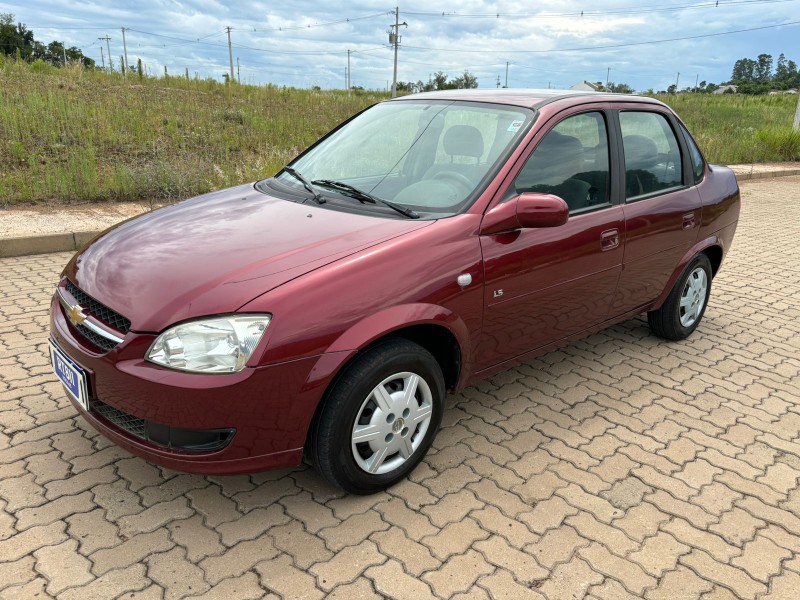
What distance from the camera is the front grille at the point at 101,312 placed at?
2.43m

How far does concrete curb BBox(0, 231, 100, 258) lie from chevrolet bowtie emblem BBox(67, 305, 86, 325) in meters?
3.85

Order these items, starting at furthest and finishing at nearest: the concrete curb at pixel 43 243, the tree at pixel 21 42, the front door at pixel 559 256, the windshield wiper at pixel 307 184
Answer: the tree at pixel 21 42, the concrete curb at pixel 43 243, the windshield wiper at pixel 307 184, the front door at pixel 559 256

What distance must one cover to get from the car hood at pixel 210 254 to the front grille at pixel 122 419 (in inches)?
14.4

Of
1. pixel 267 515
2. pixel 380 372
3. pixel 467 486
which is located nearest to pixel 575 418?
pixel 467 486

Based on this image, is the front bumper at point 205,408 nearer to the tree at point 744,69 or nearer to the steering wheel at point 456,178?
the steering wheel at point 456,178

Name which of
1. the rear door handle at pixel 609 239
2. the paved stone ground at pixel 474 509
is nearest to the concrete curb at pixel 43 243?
the paved stone ground at pixel 474 509

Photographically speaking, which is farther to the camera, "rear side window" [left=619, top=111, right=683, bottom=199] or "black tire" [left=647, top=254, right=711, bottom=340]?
"black tire" [left=647, top=254, right=711, bottom=340]

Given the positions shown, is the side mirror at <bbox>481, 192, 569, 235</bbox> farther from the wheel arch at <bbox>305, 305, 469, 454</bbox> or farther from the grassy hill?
the grassy hill

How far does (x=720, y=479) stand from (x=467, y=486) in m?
1.30

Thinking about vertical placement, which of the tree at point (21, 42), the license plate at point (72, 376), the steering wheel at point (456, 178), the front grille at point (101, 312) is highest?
the tree at point (21, 42)

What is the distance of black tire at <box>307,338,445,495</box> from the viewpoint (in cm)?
251

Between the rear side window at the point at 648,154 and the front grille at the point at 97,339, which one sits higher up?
the rear side window at the point at 648,154

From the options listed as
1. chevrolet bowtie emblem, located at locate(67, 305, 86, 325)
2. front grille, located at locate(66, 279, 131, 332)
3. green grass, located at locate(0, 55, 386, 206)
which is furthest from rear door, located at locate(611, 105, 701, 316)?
green grass, located at locate(0, 55, 386, 206)

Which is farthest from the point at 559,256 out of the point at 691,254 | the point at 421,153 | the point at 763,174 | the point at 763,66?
the point at 763,66
